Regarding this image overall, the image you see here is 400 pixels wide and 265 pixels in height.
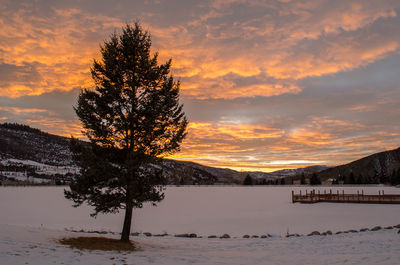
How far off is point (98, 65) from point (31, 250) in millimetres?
9236

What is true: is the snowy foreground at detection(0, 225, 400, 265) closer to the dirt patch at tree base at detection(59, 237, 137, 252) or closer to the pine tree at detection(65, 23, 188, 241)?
the dirt patch at tree base at detection(59, 237, 137, 252)

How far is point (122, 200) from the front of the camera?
16234 millimetres

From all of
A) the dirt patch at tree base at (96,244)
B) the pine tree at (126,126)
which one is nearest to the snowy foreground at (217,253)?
the dirt patch at tree base at (96,244)

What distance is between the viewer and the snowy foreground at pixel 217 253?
10945 mm

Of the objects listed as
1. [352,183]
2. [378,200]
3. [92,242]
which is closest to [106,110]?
[92,242]

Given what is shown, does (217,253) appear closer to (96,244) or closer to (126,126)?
(96,244)

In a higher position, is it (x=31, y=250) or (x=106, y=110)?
(x=106, y=110)

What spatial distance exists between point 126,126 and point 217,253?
761 centimetres

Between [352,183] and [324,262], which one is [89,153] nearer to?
[324,262]

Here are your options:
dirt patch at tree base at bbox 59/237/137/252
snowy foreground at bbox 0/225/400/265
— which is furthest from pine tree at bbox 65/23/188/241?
snowy foreground at bbox 0/225/400/265

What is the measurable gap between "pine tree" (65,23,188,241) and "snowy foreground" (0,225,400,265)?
2.95m

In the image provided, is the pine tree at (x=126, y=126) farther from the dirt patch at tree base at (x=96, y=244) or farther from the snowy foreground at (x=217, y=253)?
the snowy foreground at (x=217, y=253)

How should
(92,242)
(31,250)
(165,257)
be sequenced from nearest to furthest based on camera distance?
1. (31,250)
2. (165,257)
3. (92,242)

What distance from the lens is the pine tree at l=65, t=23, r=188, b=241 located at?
16109 mm
